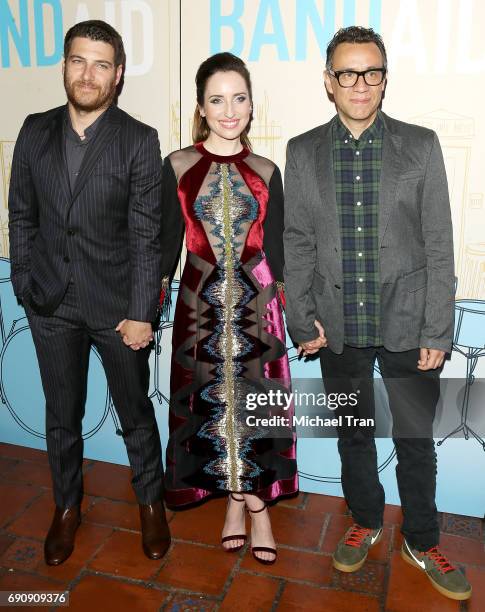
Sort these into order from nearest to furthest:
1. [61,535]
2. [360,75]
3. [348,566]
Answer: [360,75] → [348,566] → [61,535]

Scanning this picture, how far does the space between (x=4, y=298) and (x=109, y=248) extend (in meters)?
1.32

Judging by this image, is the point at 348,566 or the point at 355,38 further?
the point at 348,566

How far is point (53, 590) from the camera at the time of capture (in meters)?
2.64

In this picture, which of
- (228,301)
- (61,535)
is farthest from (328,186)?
(61,535)

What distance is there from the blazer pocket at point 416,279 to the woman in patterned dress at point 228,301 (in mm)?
538

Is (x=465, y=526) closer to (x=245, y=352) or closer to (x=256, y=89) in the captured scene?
(x=245, y=352)

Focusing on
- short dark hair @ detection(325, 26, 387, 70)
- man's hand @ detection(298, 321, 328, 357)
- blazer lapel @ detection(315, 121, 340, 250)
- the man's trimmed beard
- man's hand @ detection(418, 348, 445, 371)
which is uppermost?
short dark hair @ detection(325, 26, 387, 70)

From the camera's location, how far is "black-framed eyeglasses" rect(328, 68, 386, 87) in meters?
2.36

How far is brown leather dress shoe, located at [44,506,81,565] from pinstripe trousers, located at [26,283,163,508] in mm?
43

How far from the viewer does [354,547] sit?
112 inches

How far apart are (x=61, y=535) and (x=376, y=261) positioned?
1.77m

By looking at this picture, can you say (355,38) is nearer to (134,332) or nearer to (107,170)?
(107,170)

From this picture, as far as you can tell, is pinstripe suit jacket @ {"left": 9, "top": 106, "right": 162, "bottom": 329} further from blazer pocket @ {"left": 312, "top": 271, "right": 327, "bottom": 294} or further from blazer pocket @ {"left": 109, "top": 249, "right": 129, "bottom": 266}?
blazer pocket @ {"left": 312, "top": 271, "right": 327, "bottom": 294}

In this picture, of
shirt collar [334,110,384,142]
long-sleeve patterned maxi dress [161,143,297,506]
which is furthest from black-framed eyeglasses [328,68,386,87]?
long-sleeve patterned maxi dress [161,143,297,506]
